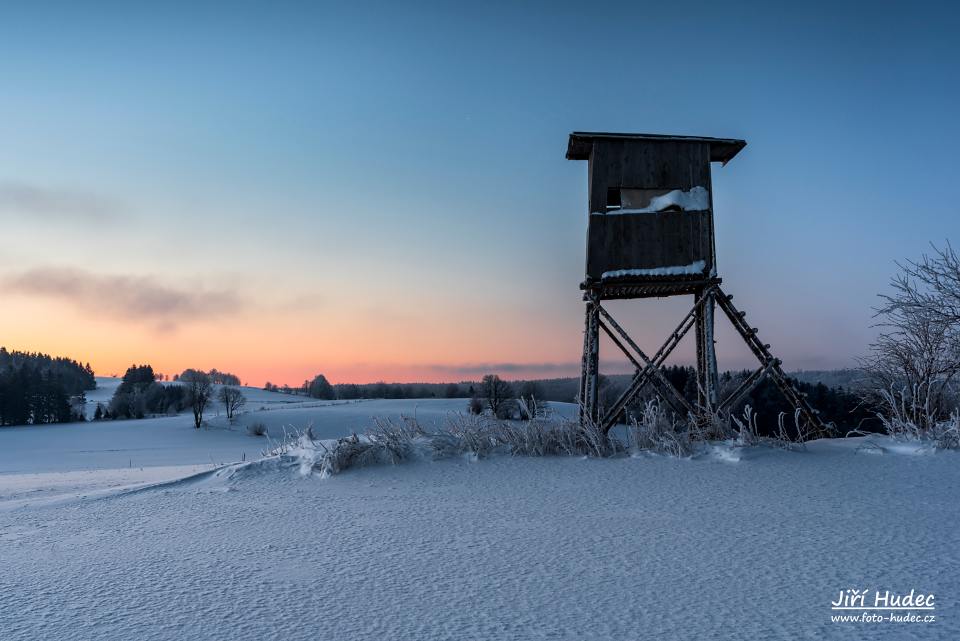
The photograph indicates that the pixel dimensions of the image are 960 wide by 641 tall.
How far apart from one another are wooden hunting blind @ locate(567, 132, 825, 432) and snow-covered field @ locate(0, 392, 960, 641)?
364 centimetres

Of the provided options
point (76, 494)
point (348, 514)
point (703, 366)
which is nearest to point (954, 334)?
point (703, 366)

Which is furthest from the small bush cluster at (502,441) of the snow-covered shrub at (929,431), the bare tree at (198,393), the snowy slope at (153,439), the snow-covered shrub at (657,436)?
the bare tree at (198,393)

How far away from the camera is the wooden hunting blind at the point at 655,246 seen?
8.80m

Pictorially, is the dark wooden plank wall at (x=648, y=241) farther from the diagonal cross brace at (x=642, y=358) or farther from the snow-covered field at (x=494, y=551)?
the snow-covered field at (x=494, y=551)

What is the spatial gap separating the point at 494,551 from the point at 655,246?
275 inches

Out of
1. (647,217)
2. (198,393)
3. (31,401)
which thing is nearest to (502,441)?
(647,217)

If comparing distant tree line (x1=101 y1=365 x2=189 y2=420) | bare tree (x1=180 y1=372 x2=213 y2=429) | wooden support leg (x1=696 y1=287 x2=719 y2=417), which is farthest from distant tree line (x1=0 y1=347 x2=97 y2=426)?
wooden support leg (x1=696 y1=287 x2=719 y2=417)

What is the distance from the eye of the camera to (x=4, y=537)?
11.4 ft

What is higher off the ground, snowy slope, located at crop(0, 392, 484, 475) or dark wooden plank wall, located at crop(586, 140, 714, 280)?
dark wooden plank wall, located at crop(586, 140, 714, 280)

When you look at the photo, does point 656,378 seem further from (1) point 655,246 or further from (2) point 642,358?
(1) point 655,246

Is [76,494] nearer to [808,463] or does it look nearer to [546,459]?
[546,459]

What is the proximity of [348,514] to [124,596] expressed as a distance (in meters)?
1.54

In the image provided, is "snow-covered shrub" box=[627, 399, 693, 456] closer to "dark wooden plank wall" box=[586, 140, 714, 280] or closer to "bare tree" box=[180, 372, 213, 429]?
"dark wooden plank wall" box=[586, 140, 714, 280]

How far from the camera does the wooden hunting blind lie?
880 cm
